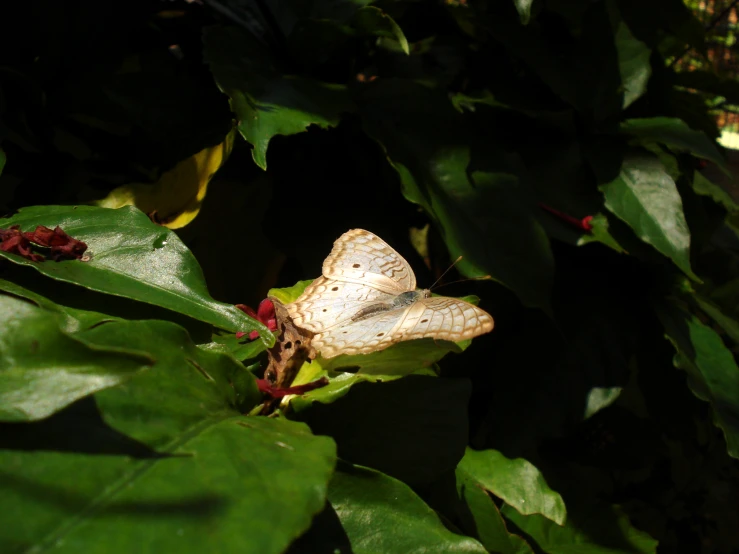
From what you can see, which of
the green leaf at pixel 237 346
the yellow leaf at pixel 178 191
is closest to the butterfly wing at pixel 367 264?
the green leaf at pixel 237 346

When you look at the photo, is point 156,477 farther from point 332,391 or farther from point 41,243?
point 41,243

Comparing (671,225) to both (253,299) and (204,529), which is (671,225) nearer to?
(253,299)

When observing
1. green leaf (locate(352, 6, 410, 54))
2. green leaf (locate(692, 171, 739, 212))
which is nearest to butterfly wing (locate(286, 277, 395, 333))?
green leaf (locate(352, 6, 410, 54))

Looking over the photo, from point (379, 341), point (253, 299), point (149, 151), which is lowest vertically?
point (253, 299)

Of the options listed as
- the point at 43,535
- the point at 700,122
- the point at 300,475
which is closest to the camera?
the point at 43,535

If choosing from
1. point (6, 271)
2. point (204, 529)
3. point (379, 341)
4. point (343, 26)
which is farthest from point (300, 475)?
point (343, 26)

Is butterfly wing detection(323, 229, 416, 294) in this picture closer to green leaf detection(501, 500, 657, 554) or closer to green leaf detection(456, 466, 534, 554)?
green leaf detection(456, 466, 534, 554)
